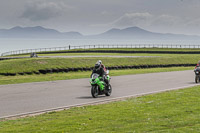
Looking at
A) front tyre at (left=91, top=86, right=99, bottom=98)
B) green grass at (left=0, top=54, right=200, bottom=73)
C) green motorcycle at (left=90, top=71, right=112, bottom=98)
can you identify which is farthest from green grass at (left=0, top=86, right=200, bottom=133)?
green grass at (left=0, top=54, right=200, bottom=73)

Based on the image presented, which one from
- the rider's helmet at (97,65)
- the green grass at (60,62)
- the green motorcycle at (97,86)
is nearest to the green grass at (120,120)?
the green motorcycle at (97,86)

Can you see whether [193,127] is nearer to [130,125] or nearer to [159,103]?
[130,125]

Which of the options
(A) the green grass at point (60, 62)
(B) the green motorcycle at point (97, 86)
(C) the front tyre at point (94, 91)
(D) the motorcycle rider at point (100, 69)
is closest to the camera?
(B) the green motorcycle at point (97, 86)

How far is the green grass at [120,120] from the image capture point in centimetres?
856

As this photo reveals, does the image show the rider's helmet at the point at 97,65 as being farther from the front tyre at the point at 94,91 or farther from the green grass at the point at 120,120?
the green grass at the point at 120,120

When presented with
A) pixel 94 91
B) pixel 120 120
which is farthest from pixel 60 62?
pixel 120 120

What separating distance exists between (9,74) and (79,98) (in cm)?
1611

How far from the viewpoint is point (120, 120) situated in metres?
9.66

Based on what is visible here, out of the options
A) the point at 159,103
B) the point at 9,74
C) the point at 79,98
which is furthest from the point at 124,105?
the point at 9,74

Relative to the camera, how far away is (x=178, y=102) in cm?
1288

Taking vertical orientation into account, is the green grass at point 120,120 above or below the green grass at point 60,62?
below

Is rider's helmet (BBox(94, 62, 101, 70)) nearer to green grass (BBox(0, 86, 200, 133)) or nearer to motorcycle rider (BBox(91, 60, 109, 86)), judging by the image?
motorcycle rider (BBox(91, 60, 109, 86))

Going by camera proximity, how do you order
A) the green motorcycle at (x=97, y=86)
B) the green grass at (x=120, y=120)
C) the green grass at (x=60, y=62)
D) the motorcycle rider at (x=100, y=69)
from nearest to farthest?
the green grass at (x=120, y=120) → the green motorcycle at (x=97, y=86) → the motorcycle rider at (x=100, y=69) → the green grass at (x=60, y=62)

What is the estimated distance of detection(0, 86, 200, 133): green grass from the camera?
28.1ft
